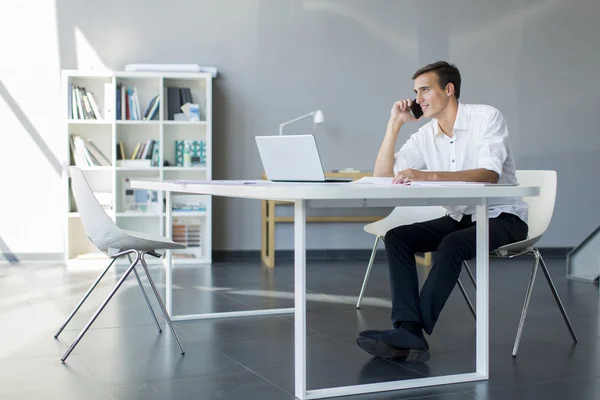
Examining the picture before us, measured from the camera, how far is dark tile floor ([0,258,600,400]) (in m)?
2.49

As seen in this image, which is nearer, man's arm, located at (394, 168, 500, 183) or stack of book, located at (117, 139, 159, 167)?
man's arm, located at (394, 168, 500, 183)

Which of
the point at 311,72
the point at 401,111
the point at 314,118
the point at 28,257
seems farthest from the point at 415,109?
the point at 28,257

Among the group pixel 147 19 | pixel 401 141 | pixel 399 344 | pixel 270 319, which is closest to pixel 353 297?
pixel 270 319

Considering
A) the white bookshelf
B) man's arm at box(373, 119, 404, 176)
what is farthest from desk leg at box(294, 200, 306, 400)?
the white bookshelf

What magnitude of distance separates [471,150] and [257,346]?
3.94 ft

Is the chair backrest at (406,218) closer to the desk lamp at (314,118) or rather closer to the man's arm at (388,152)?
the man's arm at (388,152)

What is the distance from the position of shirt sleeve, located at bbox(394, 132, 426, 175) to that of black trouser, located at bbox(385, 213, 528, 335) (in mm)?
412

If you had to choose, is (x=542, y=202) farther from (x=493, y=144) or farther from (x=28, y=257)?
(x=28, y=257)

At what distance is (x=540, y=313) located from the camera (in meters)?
3.87

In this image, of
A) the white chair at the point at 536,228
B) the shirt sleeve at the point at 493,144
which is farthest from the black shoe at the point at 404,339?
the shirt sleeve at the point at 493,144

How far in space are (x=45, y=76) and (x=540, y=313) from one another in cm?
422

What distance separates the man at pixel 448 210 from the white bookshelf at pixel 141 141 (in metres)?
2.95

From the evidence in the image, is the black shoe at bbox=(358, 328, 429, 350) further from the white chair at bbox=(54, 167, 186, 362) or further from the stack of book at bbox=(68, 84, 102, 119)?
the stack of book at bbox=(68, 84, 102, 119)

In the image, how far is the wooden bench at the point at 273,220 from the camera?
5.87m
